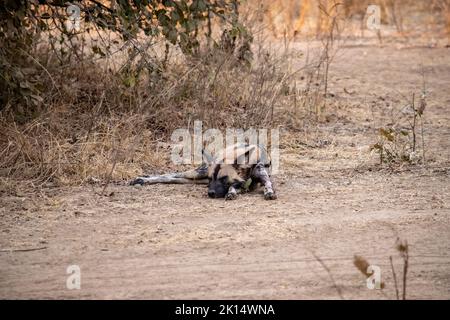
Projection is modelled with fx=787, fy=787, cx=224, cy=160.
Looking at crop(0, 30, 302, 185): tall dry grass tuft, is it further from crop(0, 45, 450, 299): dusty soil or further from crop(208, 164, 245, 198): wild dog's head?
crop(208, 164, 245, 198): wild dog's head

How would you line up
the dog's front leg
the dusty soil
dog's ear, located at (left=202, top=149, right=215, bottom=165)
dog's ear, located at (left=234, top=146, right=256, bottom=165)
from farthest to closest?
dog's ear, located at (left=202, top=149, right=215, bottom=165) < dog's ear, located at (left=234, top=146, right=256, bottom=165) < the dog's front leg < the dusty soil

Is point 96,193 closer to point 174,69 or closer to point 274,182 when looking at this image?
point 274,182

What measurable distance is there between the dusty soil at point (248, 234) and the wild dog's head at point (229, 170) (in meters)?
0.11


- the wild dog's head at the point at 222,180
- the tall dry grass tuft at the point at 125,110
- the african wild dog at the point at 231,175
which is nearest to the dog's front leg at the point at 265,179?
the african wild dog at the point at 231,175

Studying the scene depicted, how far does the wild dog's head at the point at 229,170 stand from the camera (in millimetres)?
5031

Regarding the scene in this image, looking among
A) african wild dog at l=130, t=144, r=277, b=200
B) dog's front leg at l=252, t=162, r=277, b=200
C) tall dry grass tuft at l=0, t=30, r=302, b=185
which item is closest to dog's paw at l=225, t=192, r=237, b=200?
african wild dog at l=130, t=144, r=277, b=200

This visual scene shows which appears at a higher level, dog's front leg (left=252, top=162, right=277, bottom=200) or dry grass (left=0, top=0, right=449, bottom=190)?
dry grass (left=0, top=0, right=449, bottom=190)

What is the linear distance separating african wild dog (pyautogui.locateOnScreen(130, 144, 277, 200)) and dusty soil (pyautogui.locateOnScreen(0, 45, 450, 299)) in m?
0.08

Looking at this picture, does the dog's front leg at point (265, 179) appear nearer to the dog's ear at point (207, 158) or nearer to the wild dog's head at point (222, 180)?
the wild dog's head at point (222, 180)

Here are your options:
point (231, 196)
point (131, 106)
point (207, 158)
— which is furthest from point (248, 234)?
point (131, 106)

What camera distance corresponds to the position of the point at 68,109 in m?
6.21

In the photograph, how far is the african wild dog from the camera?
5.02 metres

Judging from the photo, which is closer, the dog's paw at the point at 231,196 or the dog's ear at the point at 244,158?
the dog's paw at the point at 231,196
